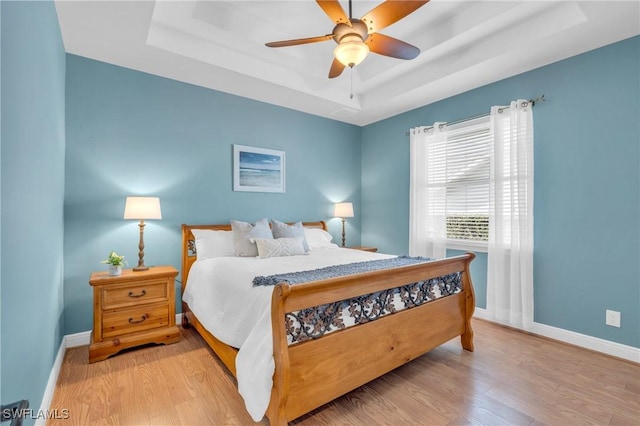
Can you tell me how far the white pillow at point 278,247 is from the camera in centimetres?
310

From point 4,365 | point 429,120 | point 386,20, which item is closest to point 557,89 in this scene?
point 429,120

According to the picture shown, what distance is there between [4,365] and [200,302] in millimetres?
1527

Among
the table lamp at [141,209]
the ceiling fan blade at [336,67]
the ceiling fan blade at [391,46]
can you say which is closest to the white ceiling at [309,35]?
the ceiling fan blade at [336,67]

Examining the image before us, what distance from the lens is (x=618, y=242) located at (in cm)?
258

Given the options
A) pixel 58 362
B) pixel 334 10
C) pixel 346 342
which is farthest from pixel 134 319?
pixel 334 10

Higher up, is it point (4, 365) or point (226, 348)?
point (4, 365)

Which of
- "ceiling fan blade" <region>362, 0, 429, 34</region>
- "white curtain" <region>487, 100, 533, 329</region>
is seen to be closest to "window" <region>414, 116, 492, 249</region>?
"white curtain" <region>487, 100, 533, 329</region>

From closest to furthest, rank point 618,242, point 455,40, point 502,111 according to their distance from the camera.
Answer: point 618,242
point 455,40
point 502,111

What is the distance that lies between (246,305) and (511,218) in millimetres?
2783

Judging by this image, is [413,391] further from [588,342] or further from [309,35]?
[309,35]

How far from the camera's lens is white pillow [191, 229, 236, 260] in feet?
10.3

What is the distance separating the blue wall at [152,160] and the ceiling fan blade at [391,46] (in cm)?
210

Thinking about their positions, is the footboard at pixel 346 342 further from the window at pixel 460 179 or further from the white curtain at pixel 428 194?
the white curtain at pixel 428 194

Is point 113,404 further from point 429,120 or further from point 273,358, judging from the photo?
point 429,120
